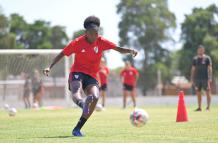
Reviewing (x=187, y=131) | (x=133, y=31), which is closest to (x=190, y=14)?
(x=133, y=31)

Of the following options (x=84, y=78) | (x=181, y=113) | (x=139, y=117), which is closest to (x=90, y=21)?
(x=84, y=78)

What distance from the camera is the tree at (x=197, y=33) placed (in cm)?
7288

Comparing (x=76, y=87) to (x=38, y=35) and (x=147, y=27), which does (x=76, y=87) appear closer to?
(x=147, y=27)

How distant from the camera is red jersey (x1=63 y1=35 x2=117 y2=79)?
13.0 metres

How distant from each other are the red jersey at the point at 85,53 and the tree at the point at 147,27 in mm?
68678

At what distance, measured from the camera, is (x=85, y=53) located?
1301cm

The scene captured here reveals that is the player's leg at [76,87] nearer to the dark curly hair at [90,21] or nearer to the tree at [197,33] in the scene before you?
the dark curly hair at [90,21]

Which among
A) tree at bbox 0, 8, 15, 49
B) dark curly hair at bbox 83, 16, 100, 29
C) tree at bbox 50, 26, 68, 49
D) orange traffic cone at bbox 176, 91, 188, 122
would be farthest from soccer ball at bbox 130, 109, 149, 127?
tree at bbox 50, 26, 68, 49

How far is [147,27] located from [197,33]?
10.4 m

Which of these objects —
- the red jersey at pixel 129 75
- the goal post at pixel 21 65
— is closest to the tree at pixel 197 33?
the goal post at pixel 21 65

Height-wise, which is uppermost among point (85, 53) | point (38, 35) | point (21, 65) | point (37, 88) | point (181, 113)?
point (38, 35)

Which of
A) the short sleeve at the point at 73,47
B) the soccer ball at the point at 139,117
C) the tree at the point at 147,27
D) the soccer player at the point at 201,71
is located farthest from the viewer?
the tree at the point at 147,27

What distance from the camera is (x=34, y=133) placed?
13648 millimetres

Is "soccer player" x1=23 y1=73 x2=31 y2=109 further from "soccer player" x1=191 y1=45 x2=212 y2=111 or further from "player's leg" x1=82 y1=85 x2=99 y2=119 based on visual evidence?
"player's leg" x1=82 y1=85 x2=99 y2=119
